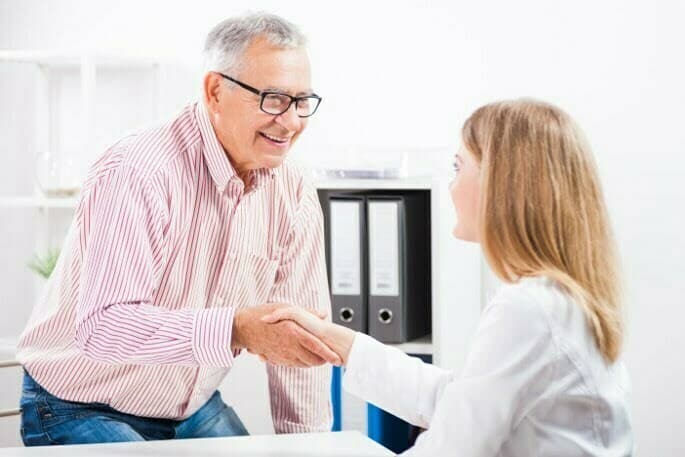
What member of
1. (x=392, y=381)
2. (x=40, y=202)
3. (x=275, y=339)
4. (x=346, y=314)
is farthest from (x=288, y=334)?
(x=40, y=202)

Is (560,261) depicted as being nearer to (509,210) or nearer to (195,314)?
(509,210)

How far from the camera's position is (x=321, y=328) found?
1906 millimetres

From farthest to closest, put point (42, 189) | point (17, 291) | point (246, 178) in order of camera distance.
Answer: point (17, 291)
point (42, 189)
point (246, 178)

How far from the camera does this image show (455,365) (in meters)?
3.48

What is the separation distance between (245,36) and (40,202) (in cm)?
155

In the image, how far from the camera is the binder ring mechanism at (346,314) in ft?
10.2

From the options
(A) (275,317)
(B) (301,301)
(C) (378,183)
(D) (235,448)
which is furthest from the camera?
(C) (378,183)

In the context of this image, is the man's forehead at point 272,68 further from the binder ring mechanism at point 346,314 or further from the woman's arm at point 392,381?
the binder ring mechanism at point 346,314

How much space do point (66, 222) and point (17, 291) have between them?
32 centimetres

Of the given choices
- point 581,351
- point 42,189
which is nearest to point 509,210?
point 581,351

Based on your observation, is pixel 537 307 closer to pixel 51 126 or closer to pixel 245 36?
→ pixel 245 36

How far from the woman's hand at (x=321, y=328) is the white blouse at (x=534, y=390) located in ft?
1.50

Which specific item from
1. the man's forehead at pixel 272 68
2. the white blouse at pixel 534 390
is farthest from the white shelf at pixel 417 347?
the white blouse at pixel 534 390

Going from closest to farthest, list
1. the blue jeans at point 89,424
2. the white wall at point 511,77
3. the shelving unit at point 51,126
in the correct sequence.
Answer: the blue jeans at point 89,424 < the white wall at point 511,77 < the shelving unit at point 51,126
